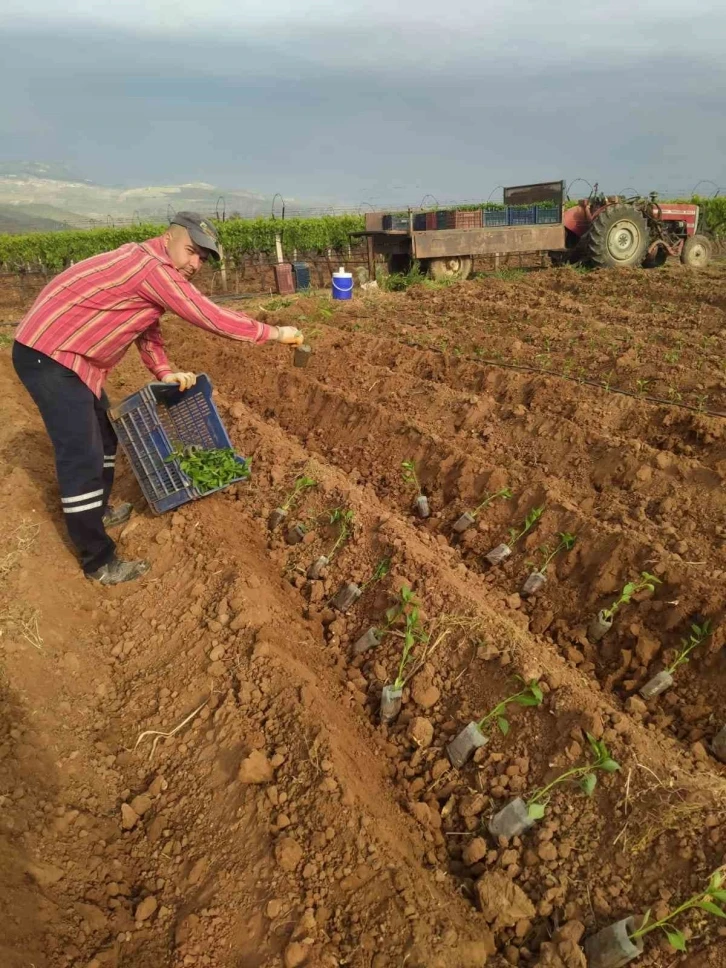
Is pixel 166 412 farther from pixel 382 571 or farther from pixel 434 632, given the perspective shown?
pixel 434 632

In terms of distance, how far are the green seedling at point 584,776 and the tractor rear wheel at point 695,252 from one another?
15232mm

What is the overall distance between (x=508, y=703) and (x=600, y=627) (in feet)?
2.69

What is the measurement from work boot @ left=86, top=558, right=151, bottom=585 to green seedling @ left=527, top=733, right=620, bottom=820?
2431mm

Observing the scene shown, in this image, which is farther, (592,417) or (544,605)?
(592,417)

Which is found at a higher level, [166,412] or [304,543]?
[166,412]

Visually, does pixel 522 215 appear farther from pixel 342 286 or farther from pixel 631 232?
pixel 342 286

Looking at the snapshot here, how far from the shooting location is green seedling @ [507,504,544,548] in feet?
12.3

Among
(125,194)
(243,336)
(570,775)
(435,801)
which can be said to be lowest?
(435,801)

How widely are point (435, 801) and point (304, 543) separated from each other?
1811 mm

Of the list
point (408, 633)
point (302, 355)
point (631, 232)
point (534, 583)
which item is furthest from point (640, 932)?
point (631, 232)

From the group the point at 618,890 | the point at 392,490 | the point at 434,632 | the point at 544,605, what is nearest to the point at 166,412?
the point at 392,490

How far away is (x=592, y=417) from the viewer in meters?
5.02

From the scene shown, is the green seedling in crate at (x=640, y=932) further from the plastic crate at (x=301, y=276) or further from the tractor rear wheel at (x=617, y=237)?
the plastic crate at (x=301, y=276)

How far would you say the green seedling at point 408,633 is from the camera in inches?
111
